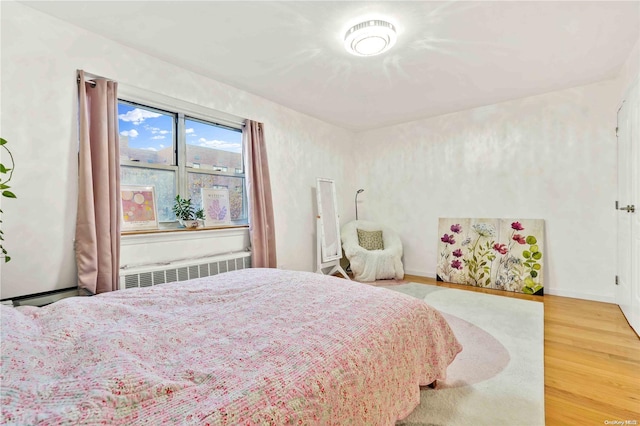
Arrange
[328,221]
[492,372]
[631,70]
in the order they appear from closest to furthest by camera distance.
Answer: [492,372], [631,70], [328,221]

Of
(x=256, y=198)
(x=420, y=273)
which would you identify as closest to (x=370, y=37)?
(x=256, y=198)

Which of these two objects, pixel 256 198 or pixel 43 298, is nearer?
pixel 43 298

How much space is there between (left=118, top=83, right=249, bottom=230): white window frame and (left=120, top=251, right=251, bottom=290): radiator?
1.55 feet

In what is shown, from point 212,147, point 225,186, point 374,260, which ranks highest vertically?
point 212,147

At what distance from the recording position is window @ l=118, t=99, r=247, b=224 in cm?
269

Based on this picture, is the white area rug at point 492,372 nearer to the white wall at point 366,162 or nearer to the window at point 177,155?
the white wall at point 366,162

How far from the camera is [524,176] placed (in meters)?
3.71

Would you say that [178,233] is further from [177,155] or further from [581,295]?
[581,295]

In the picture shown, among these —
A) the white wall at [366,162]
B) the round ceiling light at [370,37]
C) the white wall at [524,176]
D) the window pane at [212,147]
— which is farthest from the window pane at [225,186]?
the white wall at [524,176]

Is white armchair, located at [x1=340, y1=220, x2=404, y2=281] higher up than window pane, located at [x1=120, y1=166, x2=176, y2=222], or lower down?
lower down

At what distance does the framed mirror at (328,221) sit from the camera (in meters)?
4.16

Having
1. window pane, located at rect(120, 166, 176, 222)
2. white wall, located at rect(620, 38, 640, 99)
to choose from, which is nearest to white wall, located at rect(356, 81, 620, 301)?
white wall, located at rect(620, 38, 640, 99)

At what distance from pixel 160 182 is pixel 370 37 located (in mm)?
2292

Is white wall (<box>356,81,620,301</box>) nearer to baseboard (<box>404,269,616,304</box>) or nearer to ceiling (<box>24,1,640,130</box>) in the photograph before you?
baseboard (<box>404,269,616,304</box>)
